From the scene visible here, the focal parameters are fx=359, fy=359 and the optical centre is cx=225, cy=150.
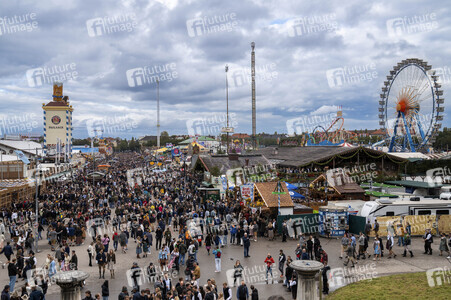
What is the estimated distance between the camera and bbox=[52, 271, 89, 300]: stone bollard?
702cm

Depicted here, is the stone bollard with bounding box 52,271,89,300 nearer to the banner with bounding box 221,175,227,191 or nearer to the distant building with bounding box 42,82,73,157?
the banner with bounding box 221,175,227,191

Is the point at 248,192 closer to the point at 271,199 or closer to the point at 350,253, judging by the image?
the point at 271,199

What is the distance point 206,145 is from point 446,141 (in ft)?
228

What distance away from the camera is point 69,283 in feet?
23.1

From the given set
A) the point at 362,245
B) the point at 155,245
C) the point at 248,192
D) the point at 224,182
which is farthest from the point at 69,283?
the point at 224,182

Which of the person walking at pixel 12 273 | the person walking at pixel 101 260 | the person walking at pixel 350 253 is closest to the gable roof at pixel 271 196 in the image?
the person walking at pixel 350 253

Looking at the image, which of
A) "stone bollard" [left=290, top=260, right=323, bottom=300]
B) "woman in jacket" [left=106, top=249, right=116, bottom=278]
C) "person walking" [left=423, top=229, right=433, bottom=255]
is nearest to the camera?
"stone bollard" [left=290, top=260, right=323, bottom=300]

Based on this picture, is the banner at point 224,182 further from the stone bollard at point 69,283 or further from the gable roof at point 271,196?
the stone bollard at point 69,283

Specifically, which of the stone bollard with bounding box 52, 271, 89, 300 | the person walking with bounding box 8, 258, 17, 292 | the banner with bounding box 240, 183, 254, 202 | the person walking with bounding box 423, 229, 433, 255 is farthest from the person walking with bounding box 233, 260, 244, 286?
the banner with bounding box 240, 183, 254, 202

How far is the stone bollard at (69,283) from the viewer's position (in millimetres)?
7023

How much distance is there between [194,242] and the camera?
14.2 metres

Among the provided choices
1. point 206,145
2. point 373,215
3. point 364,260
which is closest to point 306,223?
point 373,215

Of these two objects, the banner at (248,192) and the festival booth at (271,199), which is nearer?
the festival booth at (271,199)

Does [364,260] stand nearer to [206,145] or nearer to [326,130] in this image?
[326,130]
